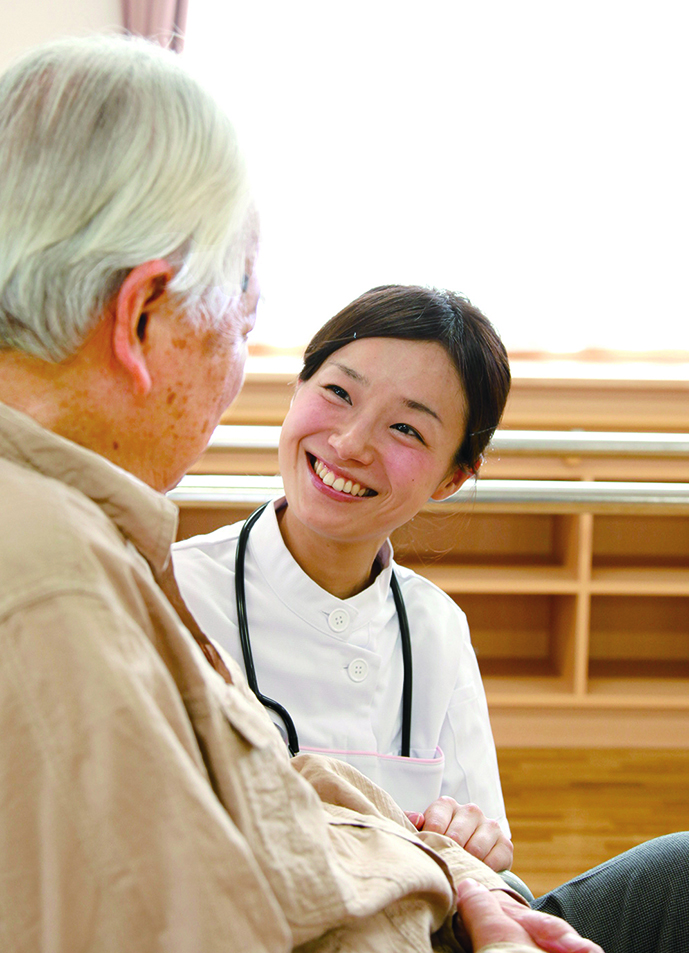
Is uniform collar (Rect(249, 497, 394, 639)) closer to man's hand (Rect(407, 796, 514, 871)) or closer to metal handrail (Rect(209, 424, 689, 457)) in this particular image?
metal handrail (Rect(209, 424, 689, 457))

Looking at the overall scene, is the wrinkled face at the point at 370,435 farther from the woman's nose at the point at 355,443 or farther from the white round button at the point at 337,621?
the white round button at the point at 337,621

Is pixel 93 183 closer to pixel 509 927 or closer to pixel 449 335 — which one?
pixel 509 927

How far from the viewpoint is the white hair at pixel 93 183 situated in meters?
0.68

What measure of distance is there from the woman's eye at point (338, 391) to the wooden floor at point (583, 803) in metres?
1.40

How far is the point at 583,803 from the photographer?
2.69 m

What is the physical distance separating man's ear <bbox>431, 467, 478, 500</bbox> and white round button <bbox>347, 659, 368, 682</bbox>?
344 millimetres

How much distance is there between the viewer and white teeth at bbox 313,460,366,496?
1.46 metres

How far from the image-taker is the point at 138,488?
653mm

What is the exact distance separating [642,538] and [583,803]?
50.2 inches

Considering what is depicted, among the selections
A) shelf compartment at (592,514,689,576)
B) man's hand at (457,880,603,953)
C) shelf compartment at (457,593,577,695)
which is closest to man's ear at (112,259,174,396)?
man's hand at (457,880,603,953)

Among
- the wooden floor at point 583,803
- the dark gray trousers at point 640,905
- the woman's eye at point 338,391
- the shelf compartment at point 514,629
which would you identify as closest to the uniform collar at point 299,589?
the woman's eye at point 338,391

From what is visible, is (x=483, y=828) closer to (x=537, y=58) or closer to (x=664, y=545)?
(x=664, y=545)

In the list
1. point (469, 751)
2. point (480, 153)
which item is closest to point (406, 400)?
point (469, 751)

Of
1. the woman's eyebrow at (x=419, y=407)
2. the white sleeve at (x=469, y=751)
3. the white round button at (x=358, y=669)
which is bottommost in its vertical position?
the white sleeve at (x=469, y=751)
